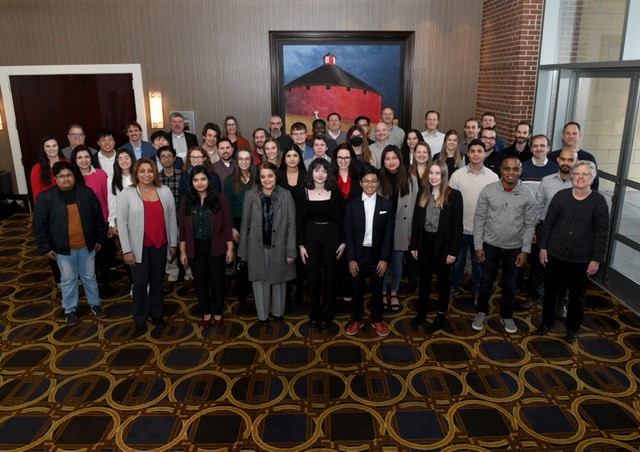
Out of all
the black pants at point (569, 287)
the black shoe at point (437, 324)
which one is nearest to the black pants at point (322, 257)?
the black shoe at point (437, 324)

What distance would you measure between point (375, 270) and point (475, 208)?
4.14ft

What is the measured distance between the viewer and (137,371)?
422 centimetres

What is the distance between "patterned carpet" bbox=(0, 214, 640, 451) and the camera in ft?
11.3

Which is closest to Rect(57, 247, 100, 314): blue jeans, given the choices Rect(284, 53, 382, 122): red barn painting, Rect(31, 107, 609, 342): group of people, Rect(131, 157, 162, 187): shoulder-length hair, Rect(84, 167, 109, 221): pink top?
Rect(31, 107, 609, 342): group of people

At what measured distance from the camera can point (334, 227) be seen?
4562 millimetres

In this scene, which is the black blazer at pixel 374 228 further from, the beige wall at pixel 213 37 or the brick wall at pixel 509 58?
the beige wall at pixel 213 37

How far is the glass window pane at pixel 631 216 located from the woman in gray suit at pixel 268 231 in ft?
12.7

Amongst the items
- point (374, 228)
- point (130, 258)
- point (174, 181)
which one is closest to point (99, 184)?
point (174, 181)

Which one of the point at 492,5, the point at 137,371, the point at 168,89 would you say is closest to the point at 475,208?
the point at 137,371

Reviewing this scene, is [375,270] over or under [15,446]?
over

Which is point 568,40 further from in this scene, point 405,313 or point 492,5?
point 405,313

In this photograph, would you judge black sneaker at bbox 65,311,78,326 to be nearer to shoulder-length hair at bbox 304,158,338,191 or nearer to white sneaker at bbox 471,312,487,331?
shoulder-length hair at bbox 304,158,338,191

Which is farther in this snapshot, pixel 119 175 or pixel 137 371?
pixel 119 175

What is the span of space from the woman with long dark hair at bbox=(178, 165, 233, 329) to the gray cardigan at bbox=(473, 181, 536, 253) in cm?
247
